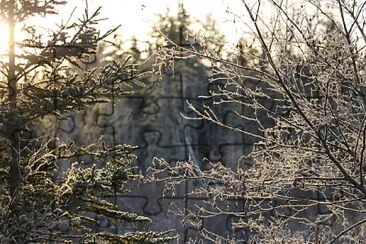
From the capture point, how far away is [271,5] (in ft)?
14.4

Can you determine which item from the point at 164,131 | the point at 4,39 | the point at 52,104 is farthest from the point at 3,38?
the point at 164,131

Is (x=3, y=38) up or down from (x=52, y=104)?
up

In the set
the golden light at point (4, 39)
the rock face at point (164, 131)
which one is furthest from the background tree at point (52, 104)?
the rock face at point (164, 131)

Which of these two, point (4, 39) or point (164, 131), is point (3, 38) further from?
point (164, 131)

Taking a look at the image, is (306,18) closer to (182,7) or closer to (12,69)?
(12,69)

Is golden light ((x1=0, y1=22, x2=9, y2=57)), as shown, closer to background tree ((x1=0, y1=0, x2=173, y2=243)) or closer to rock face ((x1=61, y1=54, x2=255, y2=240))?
background tree ((x1=0, y1=0, x2=173, y2=243))

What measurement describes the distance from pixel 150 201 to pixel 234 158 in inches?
49.8

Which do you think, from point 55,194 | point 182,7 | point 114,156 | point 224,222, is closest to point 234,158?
point 224,222

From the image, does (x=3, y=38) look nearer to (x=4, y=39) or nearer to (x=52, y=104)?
(x=4, y=39)

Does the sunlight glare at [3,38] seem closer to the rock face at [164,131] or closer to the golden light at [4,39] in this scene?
the golden light at [4,39]

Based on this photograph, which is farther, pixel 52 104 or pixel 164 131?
pixel 164 131

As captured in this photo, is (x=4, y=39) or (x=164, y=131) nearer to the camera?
(x=4, y=39)

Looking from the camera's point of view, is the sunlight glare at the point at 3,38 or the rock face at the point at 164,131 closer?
the sunlight glare at the point at 3,38

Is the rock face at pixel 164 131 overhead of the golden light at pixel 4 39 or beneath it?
beneath
